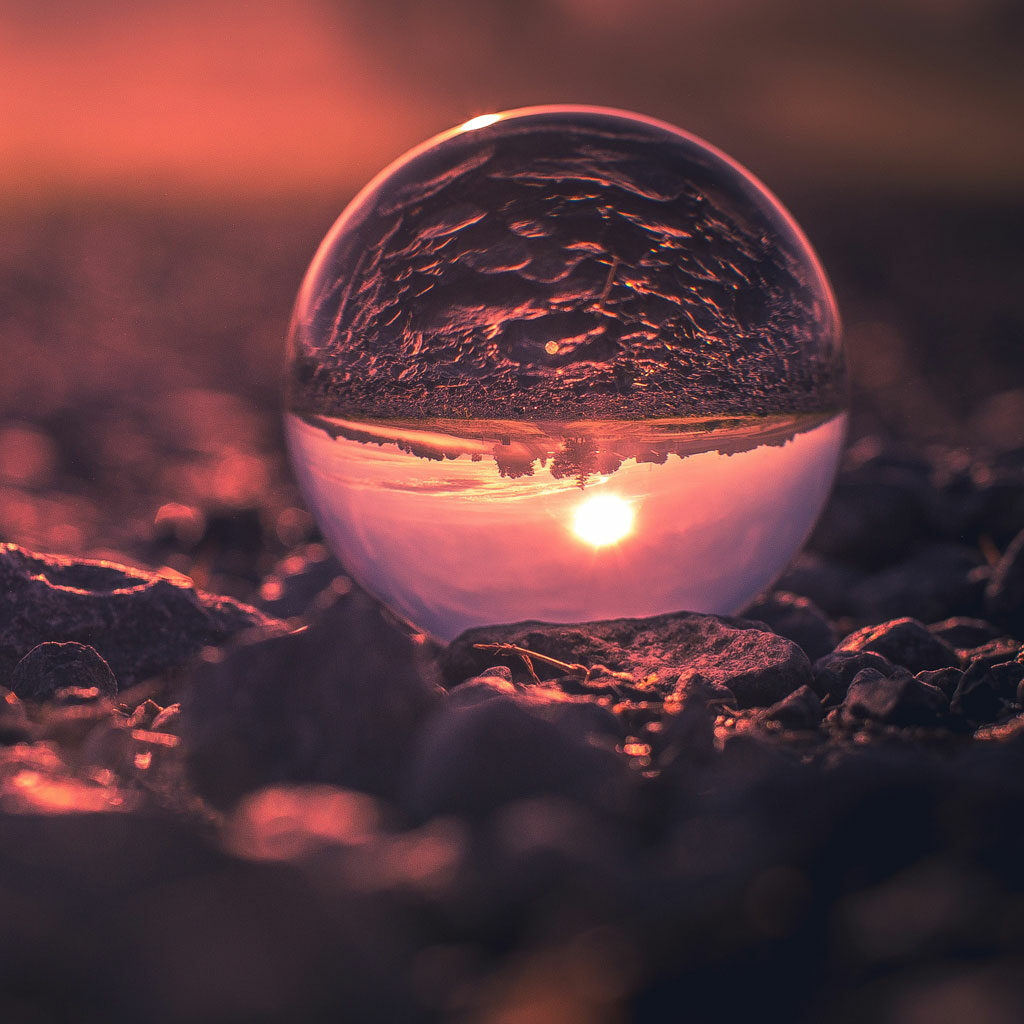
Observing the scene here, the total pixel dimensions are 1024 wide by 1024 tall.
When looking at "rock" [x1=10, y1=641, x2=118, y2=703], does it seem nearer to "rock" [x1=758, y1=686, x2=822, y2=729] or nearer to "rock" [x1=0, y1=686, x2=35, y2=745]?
"rock" [x1=0, y1=686, x2=35, y2=745]

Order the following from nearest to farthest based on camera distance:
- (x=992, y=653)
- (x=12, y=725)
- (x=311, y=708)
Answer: (x=311, y=708) < (x=12, y=725) < (x=992, y=653)

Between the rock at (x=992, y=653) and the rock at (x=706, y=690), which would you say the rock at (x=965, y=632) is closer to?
the rock at (x=992, y=653)

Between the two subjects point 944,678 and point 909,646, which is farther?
point 909,646

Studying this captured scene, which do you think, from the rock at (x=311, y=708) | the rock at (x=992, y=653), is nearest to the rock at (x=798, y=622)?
the rock at (x=992, y=653)

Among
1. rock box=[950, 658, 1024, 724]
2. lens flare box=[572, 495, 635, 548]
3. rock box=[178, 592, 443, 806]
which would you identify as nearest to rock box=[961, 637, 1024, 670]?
rock box=[950, 658, 1024, 724]

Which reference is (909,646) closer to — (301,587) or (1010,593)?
(1010,593)

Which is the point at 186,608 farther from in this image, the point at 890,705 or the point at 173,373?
the point at 173,373

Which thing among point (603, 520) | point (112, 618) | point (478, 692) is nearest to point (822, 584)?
point (603, 520)
